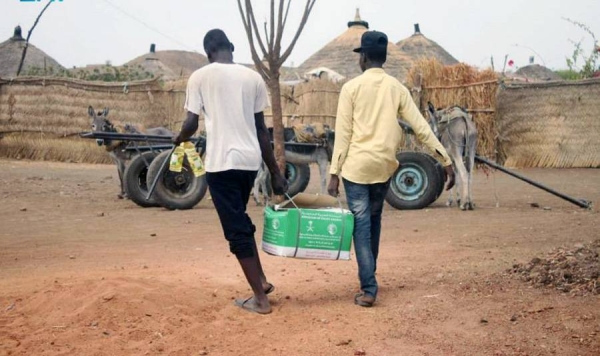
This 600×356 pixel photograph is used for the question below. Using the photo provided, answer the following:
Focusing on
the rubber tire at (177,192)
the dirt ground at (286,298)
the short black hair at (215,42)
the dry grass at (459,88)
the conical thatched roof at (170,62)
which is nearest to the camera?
the dirt ground at (286,298)

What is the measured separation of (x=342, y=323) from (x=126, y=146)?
8807 mm

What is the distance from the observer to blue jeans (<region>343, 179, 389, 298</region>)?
533 centimetres

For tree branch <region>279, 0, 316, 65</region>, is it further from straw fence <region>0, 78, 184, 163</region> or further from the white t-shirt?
straw fence <region>0, 78, 184, 163</region>

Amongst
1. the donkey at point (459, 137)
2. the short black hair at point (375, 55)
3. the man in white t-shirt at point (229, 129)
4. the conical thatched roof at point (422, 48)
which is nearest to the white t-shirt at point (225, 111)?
the man in white t-shirt at point (229, 129)

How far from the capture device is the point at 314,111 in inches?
813

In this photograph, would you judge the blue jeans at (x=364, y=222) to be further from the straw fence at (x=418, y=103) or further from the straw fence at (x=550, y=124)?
the straw fence at (x=550, y=124)

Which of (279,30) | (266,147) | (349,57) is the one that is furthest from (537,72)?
(266,147)

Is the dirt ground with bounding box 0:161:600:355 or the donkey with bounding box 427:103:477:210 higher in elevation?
the donkey with bounding box 427:103:477:210

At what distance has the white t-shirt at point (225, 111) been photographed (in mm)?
4961

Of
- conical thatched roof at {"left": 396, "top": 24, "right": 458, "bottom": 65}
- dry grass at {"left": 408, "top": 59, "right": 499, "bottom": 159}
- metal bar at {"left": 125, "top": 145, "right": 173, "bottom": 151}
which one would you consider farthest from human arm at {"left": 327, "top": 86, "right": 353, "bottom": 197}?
conical thatched roof at {"left": 396, "top": 24, "right": 458, "bottom": 65}

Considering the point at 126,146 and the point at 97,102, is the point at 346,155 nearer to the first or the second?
the point at 126,146

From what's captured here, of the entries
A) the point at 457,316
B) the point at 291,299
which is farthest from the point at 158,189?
the point at 457,316

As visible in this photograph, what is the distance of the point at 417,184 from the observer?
12.2 meters

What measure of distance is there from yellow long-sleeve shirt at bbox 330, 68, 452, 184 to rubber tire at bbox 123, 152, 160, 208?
7268 mm
